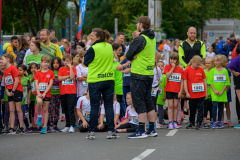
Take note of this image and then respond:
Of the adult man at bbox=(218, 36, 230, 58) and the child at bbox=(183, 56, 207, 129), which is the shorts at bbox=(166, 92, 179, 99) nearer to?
the child at bbox=(183, 56, 207, 129)

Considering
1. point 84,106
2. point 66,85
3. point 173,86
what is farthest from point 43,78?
point 173,86

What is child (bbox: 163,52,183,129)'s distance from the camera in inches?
472

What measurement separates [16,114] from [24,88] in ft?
2.08

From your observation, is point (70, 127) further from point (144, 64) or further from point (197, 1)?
point (197, 1)

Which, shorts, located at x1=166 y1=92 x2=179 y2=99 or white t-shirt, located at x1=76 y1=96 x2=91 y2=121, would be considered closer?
white t-shirt, located at x1=76 y1=96 x2=91 y2=121

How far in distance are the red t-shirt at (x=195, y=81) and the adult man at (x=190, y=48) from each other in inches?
50.7

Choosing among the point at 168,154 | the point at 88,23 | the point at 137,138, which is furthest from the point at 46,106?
the point at 88,23

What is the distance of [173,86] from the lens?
12000 millimetres

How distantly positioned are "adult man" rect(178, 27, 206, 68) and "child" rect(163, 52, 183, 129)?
1.18 m

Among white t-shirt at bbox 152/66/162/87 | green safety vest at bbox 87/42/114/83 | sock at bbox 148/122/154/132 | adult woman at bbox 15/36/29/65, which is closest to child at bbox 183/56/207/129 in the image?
white t-shirt at bbox 152/66/162/87

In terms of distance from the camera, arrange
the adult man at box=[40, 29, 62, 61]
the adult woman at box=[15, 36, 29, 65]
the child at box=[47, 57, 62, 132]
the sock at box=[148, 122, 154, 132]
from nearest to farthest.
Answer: the sock at box=[148, 122, 154, 132], the child at box=[47, 57, 62, 132], the adult man at box=[40, 29, 62, 61], the adult woman at box=[15, 36, 29, 65]

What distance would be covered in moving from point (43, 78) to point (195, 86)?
11.0 feet

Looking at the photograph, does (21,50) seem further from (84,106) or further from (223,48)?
(223,48)

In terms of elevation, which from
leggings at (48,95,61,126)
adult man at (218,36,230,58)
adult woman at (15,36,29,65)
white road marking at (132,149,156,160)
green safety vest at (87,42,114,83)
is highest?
adult man at (218,36,230,58)
